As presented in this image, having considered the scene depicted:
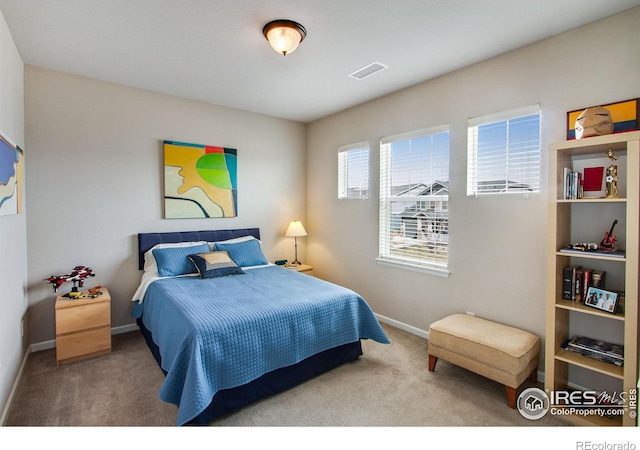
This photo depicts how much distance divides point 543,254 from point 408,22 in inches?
78.0

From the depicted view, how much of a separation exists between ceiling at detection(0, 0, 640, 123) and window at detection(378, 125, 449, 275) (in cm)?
63

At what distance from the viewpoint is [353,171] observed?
4.17 metres

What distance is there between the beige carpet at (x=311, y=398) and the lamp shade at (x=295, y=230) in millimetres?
2060

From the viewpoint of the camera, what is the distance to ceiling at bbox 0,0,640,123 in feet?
6.86

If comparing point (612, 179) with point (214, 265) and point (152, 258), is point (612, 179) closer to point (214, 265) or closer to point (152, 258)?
point (214, 265)

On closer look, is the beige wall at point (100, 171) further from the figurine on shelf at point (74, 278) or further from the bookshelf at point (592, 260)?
the bookshelf at point (592, 260)

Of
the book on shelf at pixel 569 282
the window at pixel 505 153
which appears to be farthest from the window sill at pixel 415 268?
the book on shelf at pixel 569 282

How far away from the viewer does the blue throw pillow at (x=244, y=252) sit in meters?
3.85

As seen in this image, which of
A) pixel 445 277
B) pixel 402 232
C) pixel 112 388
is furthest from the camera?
pixel 402 232

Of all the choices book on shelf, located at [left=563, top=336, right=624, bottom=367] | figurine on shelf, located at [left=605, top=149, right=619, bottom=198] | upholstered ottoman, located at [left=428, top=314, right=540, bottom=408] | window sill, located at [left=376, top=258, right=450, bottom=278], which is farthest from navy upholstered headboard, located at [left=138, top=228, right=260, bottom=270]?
figurine on shelf, located at [left=605, top=149, right=619, bottom=198]
